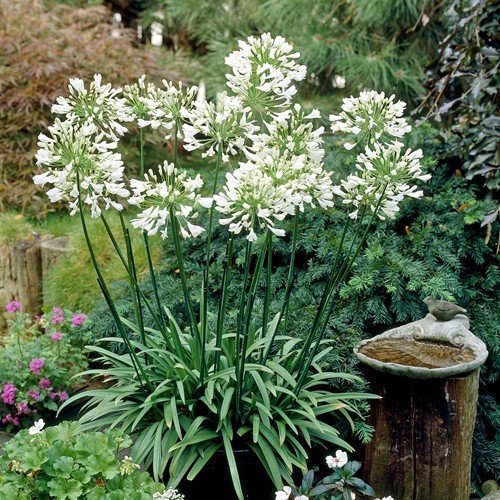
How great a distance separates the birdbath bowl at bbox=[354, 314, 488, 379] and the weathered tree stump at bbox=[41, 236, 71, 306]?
2.53 meters

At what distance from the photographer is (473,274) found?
3.71 m

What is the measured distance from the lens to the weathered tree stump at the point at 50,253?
4.73m

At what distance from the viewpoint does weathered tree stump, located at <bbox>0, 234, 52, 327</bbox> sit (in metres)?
4.87

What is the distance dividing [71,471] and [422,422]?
134 cm

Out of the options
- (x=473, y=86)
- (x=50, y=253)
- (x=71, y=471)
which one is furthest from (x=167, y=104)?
(x=50, y=253)

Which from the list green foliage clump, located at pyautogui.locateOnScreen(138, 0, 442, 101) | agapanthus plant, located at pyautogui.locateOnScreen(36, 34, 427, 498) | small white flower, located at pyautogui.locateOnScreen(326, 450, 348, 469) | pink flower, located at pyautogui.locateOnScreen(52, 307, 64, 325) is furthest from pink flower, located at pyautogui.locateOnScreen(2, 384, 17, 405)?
green foliage clump, located at pyautogui.locateOnScreen(138, 0, 442, 101)

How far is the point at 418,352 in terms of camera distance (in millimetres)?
2893

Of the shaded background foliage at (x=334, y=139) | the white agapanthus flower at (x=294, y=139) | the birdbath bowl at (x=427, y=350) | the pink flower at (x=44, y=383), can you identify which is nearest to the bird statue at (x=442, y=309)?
the birdbath bowl at (x=427, y=350)

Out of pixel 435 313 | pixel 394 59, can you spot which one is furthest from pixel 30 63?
pixel 435 313

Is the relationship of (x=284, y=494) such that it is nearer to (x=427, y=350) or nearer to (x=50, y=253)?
(x=427, y=350)

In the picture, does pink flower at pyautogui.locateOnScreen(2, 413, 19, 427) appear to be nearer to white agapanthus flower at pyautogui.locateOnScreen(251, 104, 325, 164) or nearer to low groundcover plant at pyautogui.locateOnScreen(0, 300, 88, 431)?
low groundcover plant at pyautogui.locateOnScreen(0, 300, 88, 431)

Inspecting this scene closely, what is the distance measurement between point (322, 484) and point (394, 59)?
4672 mm

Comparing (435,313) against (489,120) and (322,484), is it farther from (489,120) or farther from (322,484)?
(489,120)

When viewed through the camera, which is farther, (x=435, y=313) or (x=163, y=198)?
(x=435, y=313)
